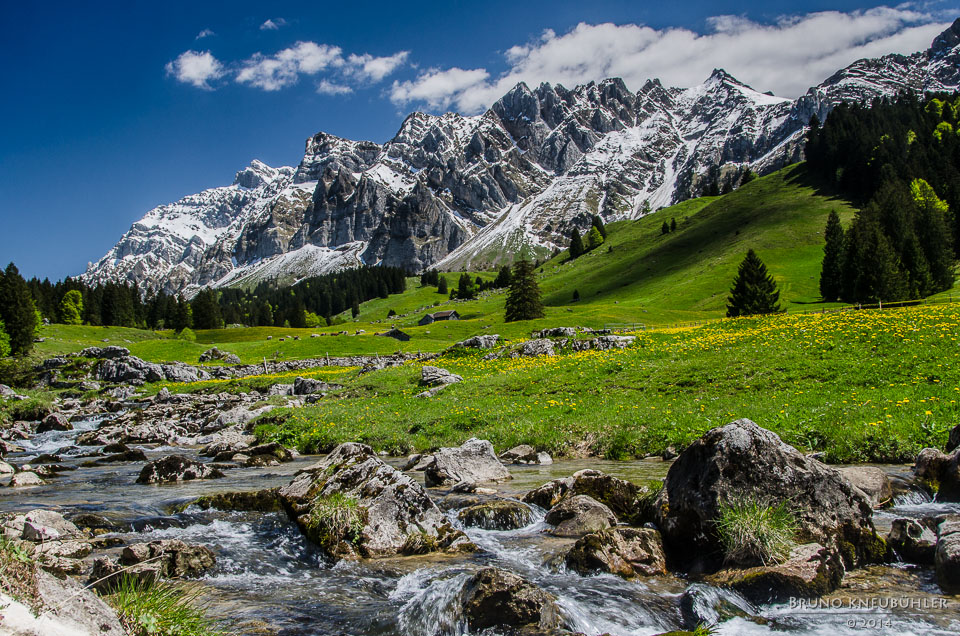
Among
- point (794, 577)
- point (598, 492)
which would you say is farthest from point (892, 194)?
point (794, 577)

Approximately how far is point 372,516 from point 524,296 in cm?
8635

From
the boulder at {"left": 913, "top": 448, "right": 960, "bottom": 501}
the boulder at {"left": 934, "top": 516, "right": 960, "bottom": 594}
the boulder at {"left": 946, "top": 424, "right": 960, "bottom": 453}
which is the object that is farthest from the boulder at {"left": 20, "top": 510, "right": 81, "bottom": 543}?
the boulder at {"left": 946, "top": 424, "right": 960, "bottom": 453}

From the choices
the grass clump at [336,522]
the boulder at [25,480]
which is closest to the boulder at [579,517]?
the grass clump at [336,522]

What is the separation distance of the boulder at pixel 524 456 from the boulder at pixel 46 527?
39.0ft

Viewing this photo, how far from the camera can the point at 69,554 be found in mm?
9156

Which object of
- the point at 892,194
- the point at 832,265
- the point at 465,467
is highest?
the point at 892,194

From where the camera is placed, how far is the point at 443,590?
293 inches

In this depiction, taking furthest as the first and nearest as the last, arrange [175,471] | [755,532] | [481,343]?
[481,343] < [175,471] < [755,532]

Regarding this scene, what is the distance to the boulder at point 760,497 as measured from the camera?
25.7 ft

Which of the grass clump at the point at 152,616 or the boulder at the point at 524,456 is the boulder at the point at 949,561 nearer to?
the grass clump at the point at 152,616

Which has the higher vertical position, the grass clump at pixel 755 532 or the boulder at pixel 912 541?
the grass clump at pixel 755 532

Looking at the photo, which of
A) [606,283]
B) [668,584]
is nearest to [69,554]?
[668,584]

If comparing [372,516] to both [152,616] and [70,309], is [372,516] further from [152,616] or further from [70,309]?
[70,309]

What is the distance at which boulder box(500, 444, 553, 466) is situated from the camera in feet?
56.1
